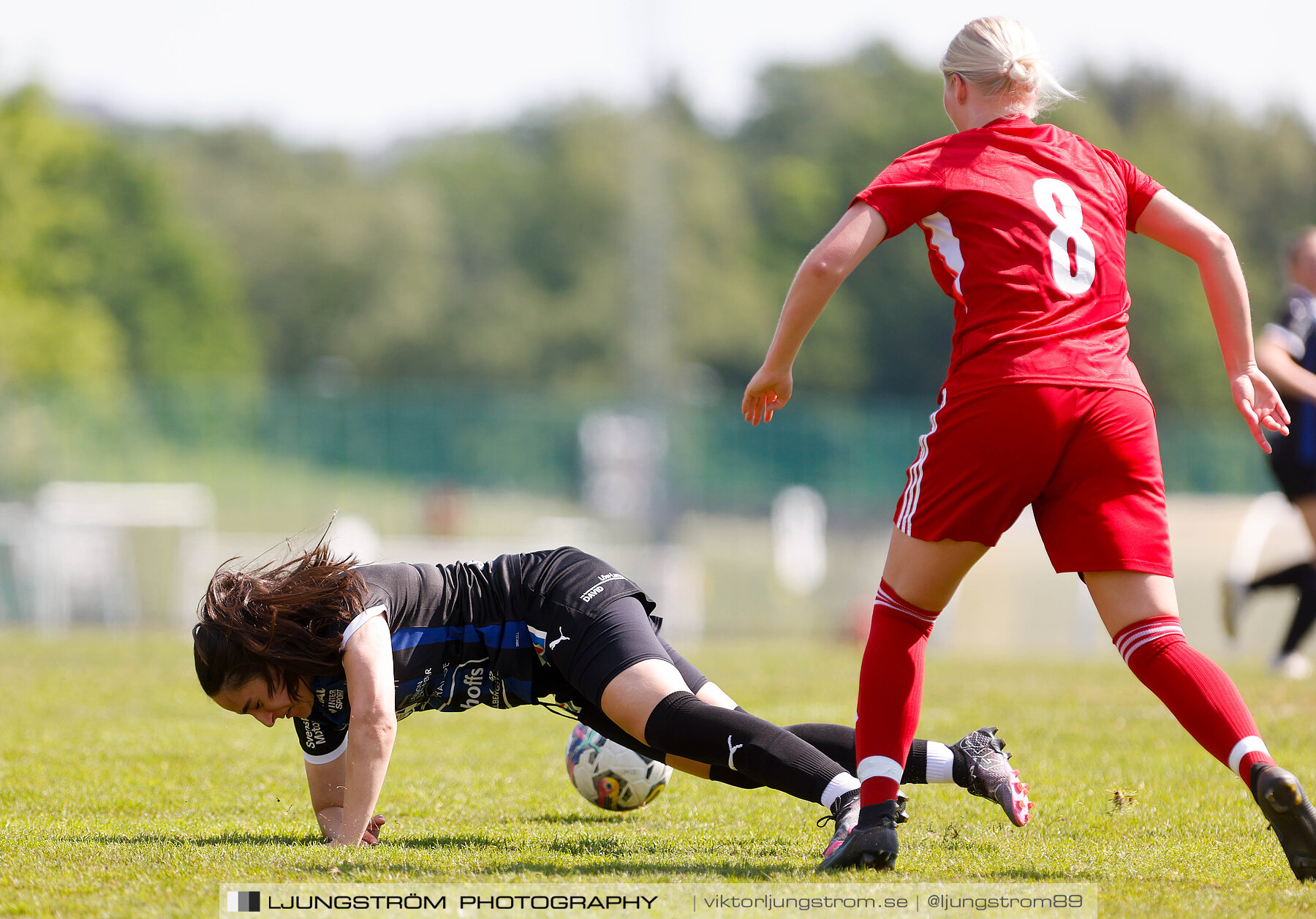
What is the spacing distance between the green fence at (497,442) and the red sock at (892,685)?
881 inches

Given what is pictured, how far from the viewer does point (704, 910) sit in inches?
127

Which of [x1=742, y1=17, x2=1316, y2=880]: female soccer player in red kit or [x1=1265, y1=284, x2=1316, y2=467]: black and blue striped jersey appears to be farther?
[x1=1265, y1=284, x2=1316, y2=467]: black and blue striped jersey

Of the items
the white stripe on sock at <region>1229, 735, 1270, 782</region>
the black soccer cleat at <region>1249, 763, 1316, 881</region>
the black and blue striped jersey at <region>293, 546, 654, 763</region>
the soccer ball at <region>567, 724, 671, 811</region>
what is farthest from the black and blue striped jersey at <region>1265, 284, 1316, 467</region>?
the black and blue striped jersey at <region>293, 546, 654, 763</region>

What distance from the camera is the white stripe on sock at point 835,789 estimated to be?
381cm

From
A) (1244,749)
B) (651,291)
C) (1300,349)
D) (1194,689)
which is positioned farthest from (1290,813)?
(651,291)

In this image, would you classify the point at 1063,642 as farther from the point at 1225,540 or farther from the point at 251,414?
the point at 251,414

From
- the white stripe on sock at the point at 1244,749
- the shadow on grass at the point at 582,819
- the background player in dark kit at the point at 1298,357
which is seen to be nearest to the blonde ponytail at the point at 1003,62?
the white stripe on sock at the point at 1244,749

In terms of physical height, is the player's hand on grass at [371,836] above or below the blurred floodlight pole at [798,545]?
above

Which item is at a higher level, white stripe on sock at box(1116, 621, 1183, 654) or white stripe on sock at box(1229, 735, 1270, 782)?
white stripe on sock at box(1116, 621, 1183, 654)

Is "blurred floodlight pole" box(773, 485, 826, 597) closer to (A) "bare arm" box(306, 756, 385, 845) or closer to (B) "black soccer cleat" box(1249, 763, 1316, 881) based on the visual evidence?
(A) "bare arm" box(306, 756, 385, 845)

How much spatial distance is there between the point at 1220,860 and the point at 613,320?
203 ft

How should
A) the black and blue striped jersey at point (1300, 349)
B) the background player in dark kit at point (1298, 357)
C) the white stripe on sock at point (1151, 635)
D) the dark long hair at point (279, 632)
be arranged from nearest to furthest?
1. the white stripe on sock at point (1151, 635)
2. the dark long hair at point (279, 632)
3. the background player in dark kit at point (1298, 357)
4. the black and blue striped jersey at point (1300, 349)

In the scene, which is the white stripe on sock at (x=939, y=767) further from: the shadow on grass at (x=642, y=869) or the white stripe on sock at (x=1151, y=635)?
the white stripe on sock at (x=1151, y=635)

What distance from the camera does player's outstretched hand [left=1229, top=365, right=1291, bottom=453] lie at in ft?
12.3
